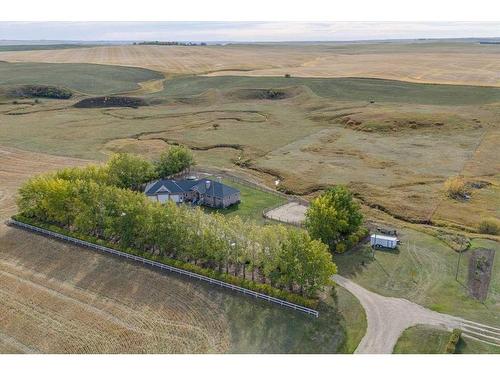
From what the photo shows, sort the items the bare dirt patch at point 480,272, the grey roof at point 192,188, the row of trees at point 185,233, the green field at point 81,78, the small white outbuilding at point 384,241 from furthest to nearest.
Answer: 1. the green field at point 81,78
2. the grey roof at point 192,188
3. the small white outbuilding at point 384,241
4. the bare dirt patch at point 480,272
5. the row of trees at point 185,233

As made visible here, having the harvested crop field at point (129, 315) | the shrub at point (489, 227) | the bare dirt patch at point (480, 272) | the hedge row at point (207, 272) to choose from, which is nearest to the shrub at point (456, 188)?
the shrub at point (489, 227)

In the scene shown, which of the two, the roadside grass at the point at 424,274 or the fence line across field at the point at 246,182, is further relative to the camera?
the fence line across field at the point at 246,182

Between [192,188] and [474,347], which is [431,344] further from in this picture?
[192,188]

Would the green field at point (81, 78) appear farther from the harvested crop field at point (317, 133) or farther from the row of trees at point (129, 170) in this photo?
the row of trees at point (129, 170)

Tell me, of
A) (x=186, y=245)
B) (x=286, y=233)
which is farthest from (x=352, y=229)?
(x=186, y=245)

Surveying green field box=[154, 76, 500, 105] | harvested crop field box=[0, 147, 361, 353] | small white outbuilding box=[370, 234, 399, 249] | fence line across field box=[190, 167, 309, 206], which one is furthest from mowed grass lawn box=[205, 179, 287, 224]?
green field box=[154, 76, 500, 105]

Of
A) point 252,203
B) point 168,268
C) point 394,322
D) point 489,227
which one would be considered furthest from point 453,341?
point 252,203

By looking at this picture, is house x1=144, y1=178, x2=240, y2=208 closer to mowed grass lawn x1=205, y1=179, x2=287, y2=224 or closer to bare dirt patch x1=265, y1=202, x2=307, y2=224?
mowed grass lawn x1=205, y1=179, x2=287, y2=224

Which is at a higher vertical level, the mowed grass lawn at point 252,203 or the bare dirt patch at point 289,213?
the mowed grass lawn at point 252,203
